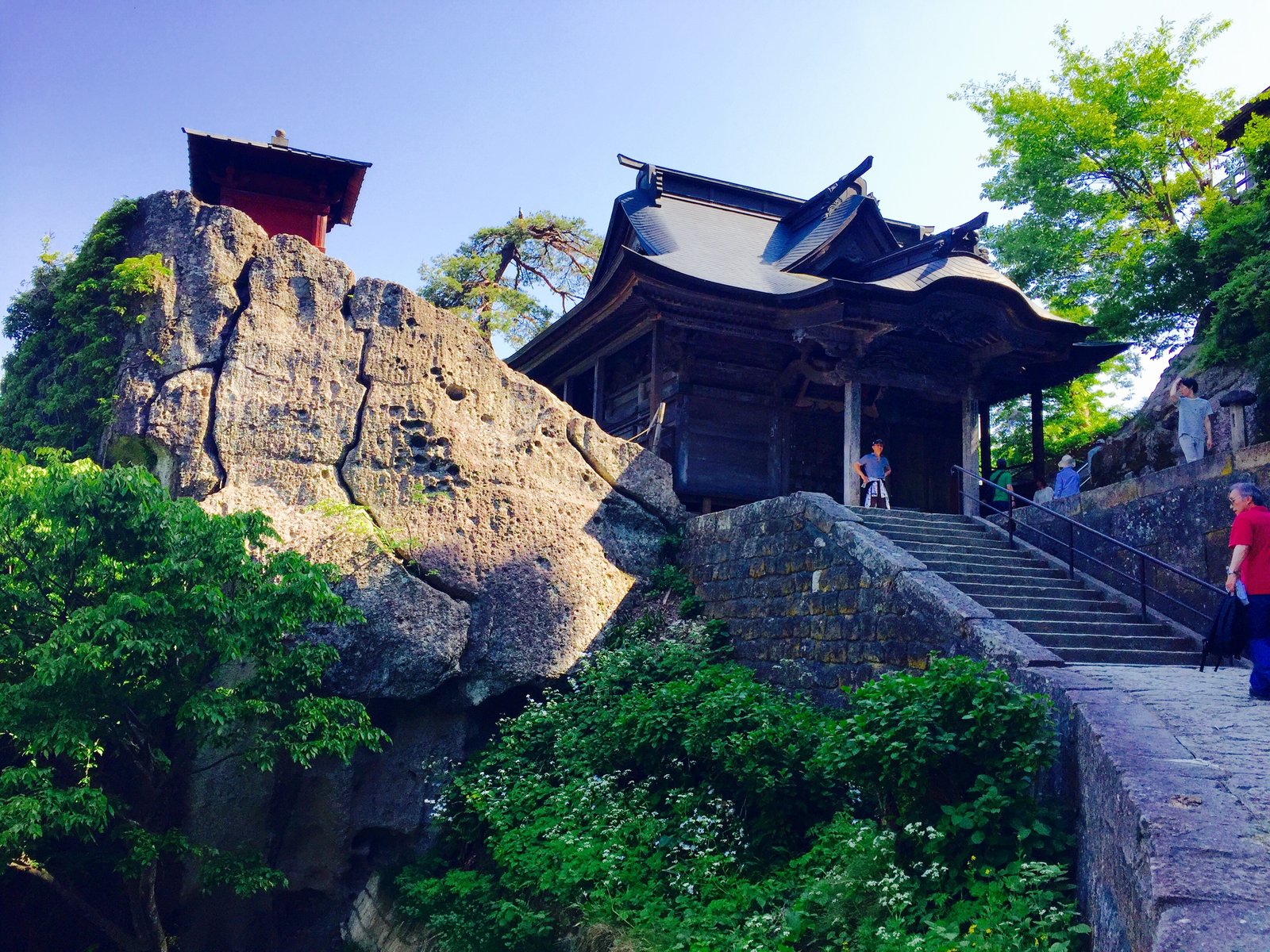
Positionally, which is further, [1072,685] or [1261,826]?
[1072,685]

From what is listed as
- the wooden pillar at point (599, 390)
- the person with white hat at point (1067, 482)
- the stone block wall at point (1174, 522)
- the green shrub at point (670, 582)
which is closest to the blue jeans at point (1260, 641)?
the stone block wall at point (1174, 522)

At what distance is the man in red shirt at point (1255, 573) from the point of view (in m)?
5.92

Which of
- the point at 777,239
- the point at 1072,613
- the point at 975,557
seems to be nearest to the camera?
the point at 1072,613

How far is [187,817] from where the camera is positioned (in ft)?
28.1

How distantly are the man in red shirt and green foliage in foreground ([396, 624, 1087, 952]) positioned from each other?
174cm

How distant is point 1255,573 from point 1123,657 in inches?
81.8

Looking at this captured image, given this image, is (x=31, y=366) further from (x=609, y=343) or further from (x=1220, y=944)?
(x=1220, y=944)

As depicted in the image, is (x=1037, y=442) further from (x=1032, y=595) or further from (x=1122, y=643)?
(x=1122, y=643)

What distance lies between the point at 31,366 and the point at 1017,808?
11.8 metres

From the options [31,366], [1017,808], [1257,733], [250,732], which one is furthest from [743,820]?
[31,366]

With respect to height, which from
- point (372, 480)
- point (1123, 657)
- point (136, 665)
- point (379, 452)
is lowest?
point (136, 665)

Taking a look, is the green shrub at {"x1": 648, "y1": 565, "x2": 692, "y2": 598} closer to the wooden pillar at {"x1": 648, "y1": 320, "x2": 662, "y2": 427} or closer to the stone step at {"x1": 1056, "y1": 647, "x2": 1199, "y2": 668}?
the wooden pillar at {"x1": 648, "y1": 320, "x2": 662, "y2": 427}

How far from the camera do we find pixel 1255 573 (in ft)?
19.8

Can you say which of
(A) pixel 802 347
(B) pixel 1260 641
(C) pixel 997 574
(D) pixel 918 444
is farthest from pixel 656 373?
(B) pixel 1260 641
